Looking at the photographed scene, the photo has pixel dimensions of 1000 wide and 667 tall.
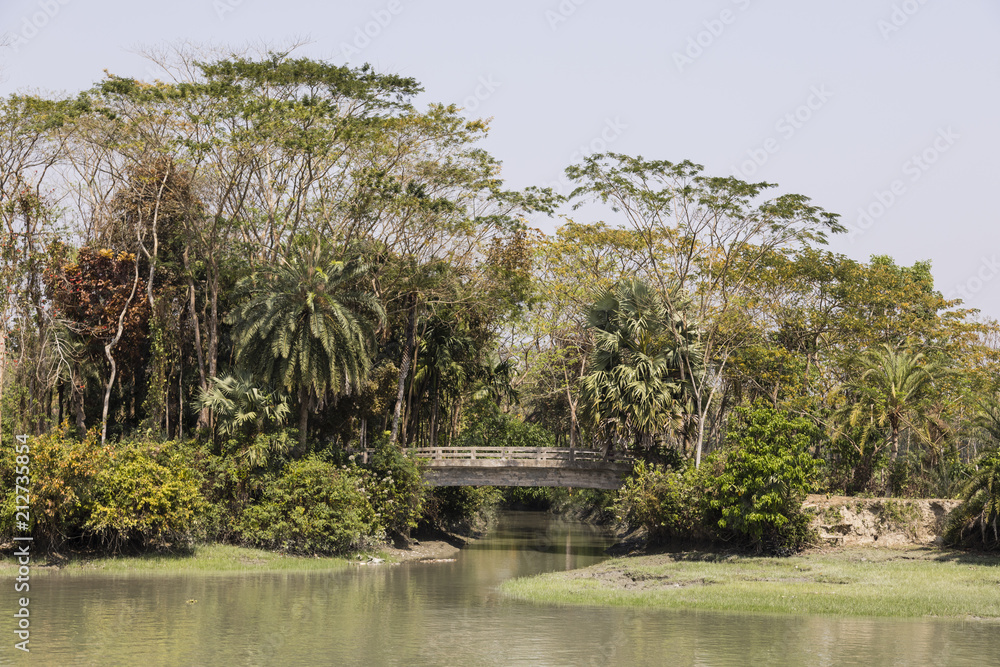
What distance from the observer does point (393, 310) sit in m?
49.5

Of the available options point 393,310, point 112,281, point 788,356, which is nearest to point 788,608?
point 788,356

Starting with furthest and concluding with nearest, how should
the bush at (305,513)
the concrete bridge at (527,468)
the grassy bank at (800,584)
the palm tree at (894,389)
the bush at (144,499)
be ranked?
the concrete bridge at (527,468) → the bush at (305,513) → the palm tree at (894,389) → the bush at (144,499) → the grassy bank at (800,584)

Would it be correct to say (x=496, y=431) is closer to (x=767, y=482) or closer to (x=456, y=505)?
(x=456, y=505)

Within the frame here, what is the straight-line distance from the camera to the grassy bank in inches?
1121

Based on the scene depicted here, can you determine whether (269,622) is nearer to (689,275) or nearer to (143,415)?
(143,415)

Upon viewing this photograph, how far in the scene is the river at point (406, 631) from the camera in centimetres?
2191

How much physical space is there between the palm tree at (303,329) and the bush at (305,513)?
2.42m

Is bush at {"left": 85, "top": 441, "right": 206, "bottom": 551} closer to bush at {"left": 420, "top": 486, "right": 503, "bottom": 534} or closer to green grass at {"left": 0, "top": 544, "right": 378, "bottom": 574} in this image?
A: green grass at {"left": 0, "top": 544, "right": 378, "bottom": 574}

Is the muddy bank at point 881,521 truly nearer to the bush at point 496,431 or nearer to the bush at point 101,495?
the bush at point 101,495

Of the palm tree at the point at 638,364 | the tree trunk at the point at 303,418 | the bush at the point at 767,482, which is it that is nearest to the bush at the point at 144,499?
the tree trunk at the point at 303,418

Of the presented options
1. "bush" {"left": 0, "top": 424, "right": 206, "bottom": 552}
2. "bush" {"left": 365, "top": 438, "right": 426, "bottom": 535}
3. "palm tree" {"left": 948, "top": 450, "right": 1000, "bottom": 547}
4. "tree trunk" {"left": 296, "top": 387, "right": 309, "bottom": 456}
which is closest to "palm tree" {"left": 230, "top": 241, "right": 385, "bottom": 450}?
"tree trunk" {"left": 296, "top": 387, "right": 309, "bottom": 456}

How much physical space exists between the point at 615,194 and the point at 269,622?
89.7 ft

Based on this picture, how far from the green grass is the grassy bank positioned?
8984mm

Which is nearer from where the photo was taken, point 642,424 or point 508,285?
point 642,424
